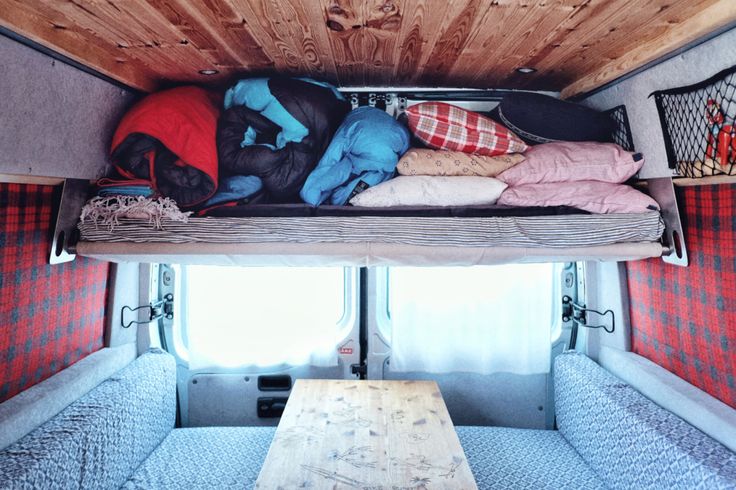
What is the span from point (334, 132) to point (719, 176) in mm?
1594

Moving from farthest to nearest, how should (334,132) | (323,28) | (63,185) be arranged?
(334,132) < (63,185) < (323,28)

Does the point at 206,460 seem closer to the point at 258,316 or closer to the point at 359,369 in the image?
the point at 258,316

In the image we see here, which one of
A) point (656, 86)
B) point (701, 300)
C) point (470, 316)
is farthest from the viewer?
point (470, 316)

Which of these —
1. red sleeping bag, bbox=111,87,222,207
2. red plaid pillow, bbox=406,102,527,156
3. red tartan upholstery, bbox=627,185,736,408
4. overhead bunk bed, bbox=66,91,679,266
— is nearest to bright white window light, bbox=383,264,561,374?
red tartan upholstery, bbox=627,185,736,408

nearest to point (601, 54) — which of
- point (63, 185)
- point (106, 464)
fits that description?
point (63, 185)

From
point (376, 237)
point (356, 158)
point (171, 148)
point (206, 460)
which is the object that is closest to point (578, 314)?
point (376, 237)

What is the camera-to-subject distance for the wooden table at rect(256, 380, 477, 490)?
6.48 ft

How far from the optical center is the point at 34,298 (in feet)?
7.06

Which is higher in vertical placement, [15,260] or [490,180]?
[490,180]

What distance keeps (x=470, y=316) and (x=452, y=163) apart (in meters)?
1.15

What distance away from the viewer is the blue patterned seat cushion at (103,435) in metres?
1.77

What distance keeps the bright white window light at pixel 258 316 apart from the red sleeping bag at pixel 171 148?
963mm

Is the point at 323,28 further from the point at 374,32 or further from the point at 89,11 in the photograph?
the point at 89,11

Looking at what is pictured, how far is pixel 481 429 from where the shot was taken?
295cm
